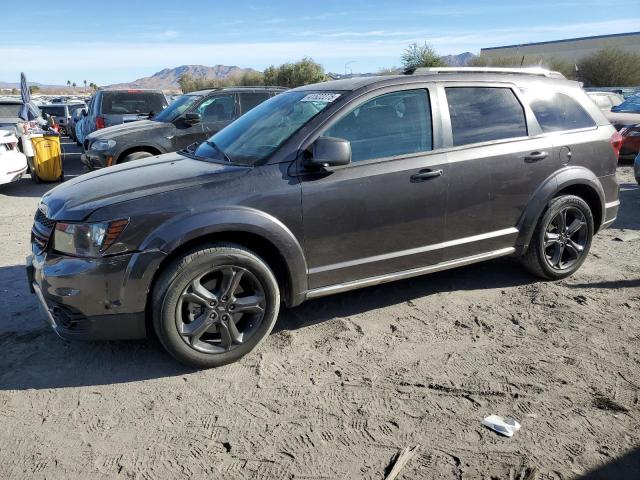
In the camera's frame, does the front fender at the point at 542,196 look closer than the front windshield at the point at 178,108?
Yes

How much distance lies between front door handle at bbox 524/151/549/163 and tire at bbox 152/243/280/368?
2.42 m

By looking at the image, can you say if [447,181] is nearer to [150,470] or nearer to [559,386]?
[559,386]

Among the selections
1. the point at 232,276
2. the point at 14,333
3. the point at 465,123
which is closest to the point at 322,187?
the point at 232,276

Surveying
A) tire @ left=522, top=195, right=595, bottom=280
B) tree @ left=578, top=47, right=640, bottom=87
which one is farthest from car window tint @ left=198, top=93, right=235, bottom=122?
tree @ left=578, top=47, right=640, bottom=87

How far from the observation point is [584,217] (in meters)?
4.96

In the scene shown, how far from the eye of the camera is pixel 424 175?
4059 mm

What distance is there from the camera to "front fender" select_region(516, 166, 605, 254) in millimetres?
Result: 4602

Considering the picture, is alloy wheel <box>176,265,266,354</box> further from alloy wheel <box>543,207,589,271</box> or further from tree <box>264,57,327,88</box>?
tree <box>264,57,327,88</box>

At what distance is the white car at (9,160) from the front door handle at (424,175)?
8.31 metres

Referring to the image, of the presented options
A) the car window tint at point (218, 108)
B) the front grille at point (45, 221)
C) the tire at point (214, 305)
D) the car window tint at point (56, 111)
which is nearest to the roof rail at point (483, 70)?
the tire at point (214, 305)

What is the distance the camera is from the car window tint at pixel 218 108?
31.7ft

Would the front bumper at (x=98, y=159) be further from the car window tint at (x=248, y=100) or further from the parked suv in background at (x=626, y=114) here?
the parked suv in background at (x=626, y=114)

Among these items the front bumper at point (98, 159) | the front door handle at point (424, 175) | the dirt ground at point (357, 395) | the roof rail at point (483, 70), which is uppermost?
the roof rail at point (483, 70)

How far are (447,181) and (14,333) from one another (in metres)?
3.49
